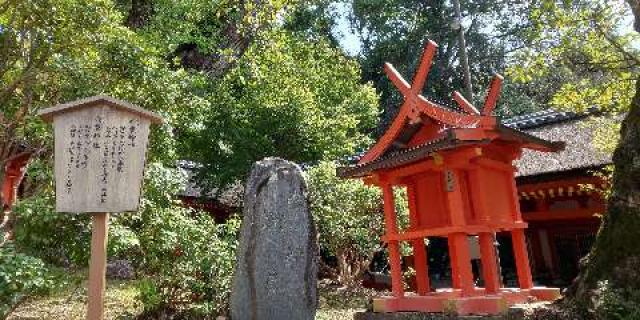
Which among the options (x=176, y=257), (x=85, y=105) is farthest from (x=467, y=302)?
(x=85, y=105)

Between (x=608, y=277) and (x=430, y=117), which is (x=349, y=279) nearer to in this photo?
(x=430, y=117)

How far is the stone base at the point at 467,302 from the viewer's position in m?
6.86

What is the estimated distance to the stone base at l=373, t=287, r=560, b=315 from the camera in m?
6.86

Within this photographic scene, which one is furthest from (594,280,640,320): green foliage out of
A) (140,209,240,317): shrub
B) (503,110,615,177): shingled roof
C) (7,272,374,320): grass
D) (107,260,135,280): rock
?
(107,260,135,280): rock

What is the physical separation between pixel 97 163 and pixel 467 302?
5059 mm

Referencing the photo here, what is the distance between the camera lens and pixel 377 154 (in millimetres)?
8859

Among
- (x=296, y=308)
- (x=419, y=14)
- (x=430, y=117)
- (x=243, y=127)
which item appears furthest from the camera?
(x=419, y=14)

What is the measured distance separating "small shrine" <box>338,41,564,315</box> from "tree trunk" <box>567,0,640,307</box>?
131 cm

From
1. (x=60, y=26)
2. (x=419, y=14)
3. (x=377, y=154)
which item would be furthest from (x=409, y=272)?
(x=419, y=14)

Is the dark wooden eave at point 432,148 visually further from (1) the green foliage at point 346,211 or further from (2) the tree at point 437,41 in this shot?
(2) the tree at point 437,41

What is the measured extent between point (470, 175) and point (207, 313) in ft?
16.0

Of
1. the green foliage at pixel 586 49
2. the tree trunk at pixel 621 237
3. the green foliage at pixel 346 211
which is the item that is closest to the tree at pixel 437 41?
the green foliage at pixel 346 211

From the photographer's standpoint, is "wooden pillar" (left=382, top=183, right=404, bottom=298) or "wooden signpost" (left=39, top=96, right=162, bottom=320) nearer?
"wooden signpost" (left=39, top=96, right=162, bottom=320)

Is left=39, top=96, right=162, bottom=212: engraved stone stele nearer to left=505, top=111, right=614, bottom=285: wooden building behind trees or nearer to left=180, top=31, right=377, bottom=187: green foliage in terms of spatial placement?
left=180, top=31, right=377, bottom=187: green foliage
